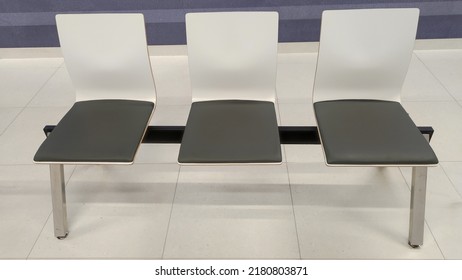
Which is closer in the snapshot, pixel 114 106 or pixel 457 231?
pixel 457 231

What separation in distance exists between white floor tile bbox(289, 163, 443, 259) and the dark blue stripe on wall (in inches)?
69.7

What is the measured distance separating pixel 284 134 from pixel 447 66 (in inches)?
83.4

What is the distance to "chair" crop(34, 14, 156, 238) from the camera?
217 cm

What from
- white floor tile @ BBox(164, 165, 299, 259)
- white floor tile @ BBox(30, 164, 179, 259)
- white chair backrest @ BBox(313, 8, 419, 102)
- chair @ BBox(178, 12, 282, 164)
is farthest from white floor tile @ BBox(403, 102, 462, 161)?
white floor tile @ BBox(30, 164, 179, 259)

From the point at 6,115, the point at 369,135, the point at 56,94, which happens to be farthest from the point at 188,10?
the point at 369,135

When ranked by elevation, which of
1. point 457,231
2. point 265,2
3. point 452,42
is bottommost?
point 457,231

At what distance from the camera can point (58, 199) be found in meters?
2.23

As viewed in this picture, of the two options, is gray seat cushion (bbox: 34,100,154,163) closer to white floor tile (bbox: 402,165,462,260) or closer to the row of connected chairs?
the row of connected chairs

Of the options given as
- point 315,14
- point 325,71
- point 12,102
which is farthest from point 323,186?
point 12,102

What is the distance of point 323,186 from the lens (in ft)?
8.45

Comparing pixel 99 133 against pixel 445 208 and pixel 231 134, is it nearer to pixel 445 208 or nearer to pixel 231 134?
pixel 231 134

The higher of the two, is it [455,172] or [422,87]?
[422,87]
